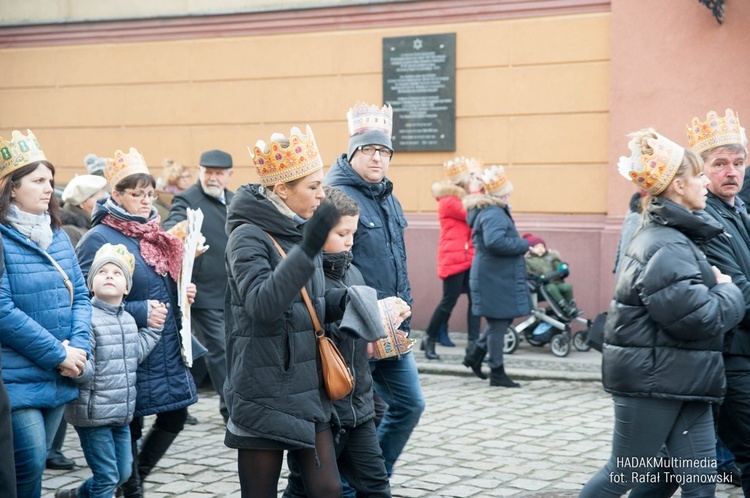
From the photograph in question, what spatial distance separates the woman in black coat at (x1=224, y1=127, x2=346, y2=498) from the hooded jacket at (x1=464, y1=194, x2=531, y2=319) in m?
5.37

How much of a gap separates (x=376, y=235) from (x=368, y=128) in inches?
22.8

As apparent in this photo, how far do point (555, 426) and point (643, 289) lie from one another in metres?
3.53

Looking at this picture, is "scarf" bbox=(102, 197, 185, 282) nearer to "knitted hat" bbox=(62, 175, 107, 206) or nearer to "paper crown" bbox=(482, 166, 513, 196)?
"knitted hat" bbox=(62, 175, 107, 206)

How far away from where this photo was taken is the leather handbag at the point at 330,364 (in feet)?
13.1

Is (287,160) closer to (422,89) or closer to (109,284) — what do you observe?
(109,284)

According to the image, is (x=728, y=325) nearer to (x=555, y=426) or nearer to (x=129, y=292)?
(x=129, y=292)

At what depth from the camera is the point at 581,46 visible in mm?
11703

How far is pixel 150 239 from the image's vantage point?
5445mm

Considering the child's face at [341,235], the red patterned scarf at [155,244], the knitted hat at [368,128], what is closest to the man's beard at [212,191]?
the red patterned scarf at [155,244]

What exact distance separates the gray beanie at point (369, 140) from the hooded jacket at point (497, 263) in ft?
13.0

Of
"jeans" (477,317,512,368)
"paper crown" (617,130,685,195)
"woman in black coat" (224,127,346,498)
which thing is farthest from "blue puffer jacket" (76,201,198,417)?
"jeans" (477,317,512,368)

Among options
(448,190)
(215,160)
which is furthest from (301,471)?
(448,190)

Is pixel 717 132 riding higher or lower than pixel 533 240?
higher

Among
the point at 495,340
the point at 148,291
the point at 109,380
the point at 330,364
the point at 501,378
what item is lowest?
the point at 501,378
